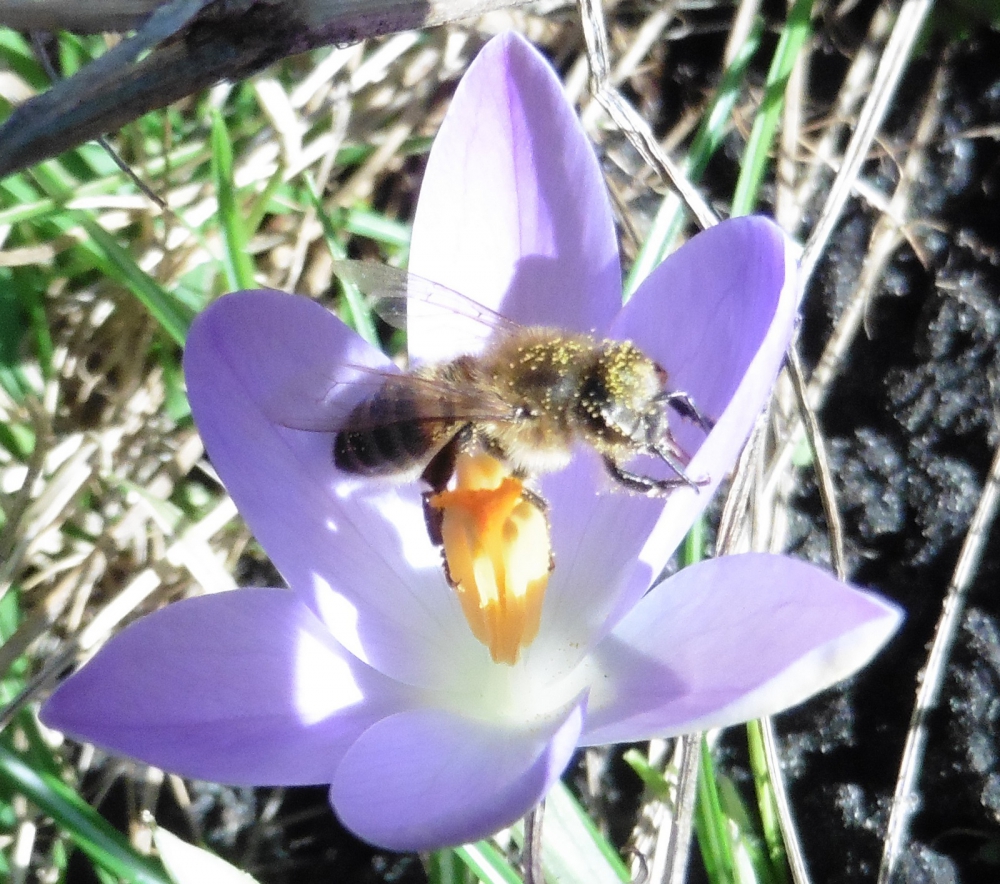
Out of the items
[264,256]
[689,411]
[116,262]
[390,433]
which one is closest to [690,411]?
[689,411]

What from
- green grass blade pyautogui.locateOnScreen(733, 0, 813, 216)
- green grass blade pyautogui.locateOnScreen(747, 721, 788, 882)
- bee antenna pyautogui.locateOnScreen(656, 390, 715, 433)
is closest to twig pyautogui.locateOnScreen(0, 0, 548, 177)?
bee antenna pyautogui.locateOnScreen(656, 390, 715, 433)

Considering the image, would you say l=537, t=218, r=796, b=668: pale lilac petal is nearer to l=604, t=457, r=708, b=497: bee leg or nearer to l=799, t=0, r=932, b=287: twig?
l=604, t=457, r=708, b=497: bee leg

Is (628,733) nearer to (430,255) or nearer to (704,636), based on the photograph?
(704,636)

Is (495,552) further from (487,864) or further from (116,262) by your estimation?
(116,262)

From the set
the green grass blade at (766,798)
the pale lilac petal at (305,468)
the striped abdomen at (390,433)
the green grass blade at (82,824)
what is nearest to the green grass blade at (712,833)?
the green grass blade at (766,798)

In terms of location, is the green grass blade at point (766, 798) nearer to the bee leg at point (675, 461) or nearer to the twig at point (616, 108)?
the bee leg at point (675, 461)
